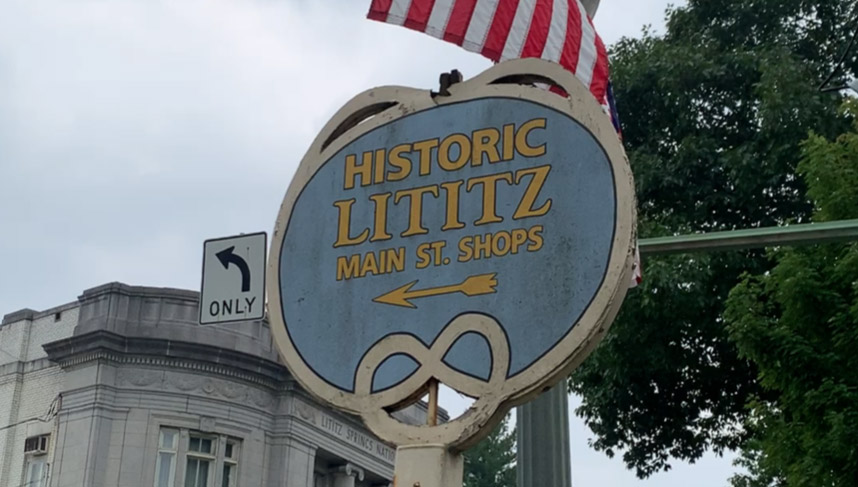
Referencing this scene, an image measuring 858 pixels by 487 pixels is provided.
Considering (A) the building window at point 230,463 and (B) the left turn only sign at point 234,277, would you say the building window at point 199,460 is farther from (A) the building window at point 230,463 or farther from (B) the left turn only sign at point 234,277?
(B) the left turn only sign at point 234,277

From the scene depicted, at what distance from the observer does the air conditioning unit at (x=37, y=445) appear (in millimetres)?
26906

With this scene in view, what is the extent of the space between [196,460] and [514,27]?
880 inches

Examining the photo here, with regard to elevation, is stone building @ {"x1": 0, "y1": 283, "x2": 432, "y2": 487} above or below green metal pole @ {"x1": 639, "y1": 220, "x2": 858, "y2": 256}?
above

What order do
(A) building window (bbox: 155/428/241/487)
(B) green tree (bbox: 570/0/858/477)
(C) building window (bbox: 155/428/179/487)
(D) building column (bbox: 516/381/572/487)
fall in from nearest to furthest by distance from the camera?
(D) building column (bbox: 516/381/572/487)
(B) green tree (bbox: 570/0/858/477)
(C) building window (bbox: 155/428/179/487)
(A) building window (bbox: 155/428/241/487)

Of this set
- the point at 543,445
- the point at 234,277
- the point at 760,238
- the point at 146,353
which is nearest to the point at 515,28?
the point at 234,277

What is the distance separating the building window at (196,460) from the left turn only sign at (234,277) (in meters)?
20.2

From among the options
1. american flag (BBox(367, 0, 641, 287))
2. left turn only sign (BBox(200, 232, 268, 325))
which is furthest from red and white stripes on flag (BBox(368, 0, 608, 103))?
left turn only sign (BBox(200, 232, 268, 325))

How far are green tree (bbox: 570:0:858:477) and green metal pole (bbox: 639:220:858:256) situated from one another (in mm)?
6780

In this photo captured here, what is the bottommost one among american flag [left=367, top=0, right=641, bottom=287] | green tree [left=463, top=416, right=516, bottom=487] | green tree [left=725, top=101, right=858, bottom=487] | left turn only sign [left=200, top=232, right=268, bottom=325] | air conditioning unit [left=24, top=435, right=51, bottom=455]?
left turn only sign [left=200, top=232, right=268, bottom=325]

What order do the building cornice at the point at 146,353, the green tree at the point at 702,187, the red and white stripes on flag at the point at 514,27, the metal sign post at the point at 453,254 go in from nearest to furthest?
the metal sign post at the point at 453,254
the red and white stripes on flag at the point at 514,27
the green tree at the point at 702,187
the building cornice at the point at 146,353

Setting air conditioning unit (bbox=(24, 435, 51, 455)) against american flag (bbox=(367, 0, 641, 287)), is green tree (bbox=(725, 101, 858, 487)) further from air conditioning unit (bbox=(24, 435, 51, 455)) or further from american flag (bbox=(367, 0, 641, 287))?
air conditioning unit (bbox=(24, 435, 51, 455))

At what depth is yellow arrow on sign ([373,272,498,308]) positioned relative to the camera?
11.8 feet

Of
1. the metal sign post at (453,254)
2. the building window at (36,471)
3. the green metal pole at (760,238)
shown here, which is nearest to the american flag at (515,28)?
the green metal pole at (760,238)

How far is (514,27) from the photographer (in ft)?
19.2
